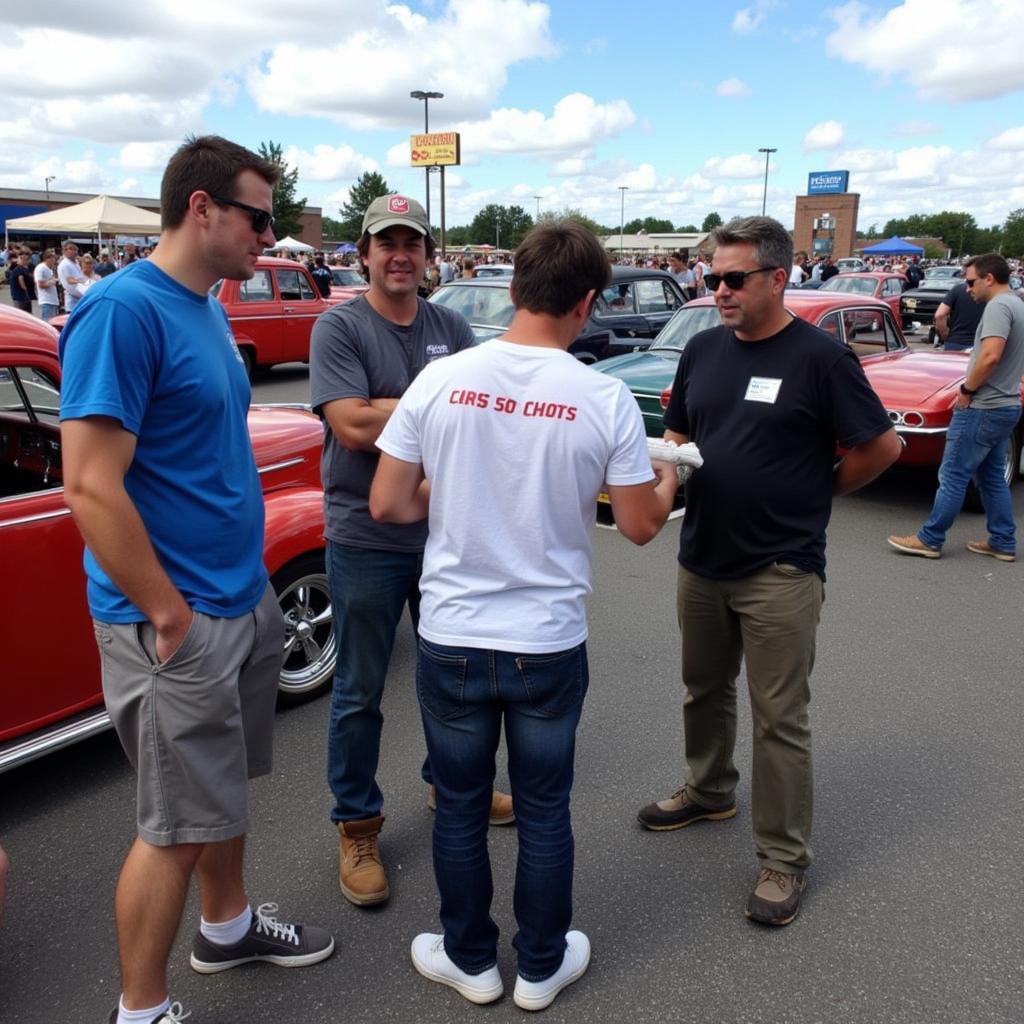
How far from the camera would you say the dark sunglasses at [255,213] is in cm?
201

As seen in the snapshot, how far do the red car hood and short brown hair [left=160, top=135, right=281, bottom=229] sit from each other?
6.09 metres

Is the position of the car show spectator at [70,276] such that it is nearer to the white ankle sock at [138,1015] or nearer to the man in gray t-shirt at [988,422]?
the man in gray t-shirt at [988,422]

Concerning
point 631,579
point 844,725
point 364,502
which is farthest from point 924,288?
point 364,502

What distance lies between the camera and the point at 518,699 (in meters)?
2.05

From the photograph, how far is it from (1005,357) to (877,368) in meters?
2.08

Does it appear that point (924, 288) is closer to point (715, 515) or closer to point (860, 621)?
point (860, 621)

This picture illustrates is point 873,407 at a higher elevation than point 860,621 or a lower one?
higher

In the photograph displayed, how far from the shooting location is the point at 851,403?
252cm

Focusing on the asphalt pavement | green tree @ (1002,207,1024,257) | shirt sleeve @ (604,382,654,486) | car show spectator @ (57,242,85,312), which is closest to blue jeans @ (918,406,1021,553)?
the asphalt pavement

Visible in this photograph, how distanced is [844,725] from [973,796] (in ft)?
2.05

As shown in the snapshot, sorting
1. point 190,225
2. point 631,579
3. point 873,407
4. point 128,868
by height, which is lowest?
point 631,579

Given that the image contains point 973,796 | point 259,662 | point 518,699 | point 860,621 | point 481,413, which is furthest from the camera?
point 860,621

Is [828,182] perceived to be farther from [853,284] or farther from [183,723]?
[183,723]

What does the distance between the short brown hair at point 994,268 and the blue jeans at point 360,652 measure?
17.4 feet
